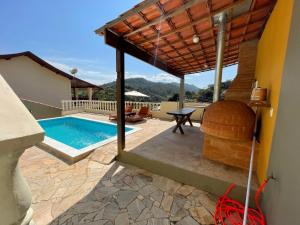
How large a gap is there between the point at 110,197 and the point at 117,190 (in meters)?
0.20

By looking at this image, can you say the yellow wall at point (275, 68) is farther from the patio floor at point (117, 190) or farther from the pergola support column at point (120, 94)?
the pergola support column at point (120, 94)

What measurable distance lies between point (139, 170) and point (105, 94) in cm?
2676

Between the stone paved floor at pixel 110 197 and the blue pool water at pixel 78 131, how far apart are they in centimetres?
268

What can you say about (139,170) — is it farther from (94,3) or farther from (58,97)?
(58,97)

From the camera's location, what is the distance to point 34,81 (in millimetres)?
11539

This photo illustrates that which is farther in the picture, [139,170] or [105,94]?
[105,94]

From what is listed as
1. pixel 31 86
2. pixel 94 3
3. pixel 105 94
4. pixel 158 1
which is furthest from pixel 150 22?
pixel 105 94

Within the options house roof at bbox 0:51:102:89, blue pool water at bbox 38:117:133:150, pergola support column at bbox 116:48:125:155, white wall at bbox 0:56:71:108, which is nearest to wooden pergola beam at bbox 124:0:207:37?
pergola support column at bbox 116:48:125:155

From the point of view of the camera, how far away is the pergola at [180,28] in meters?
2.70

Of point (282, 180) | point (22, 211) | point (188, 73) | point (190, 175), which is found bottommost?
point (190, 175)

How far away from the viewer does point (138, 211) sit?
2.34 meters

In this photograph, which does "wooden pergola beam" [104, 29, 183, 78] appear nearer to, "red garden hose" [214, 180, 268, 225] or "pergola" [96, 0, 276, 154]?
"pergola" [96, 0, 276, 154]

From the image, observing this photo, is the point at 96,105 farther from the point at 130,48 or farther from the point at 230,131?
the point at 230,131

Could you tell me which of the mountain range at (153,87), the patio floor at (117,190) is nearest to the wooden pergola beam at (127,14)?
the patio floor at (117,190)
